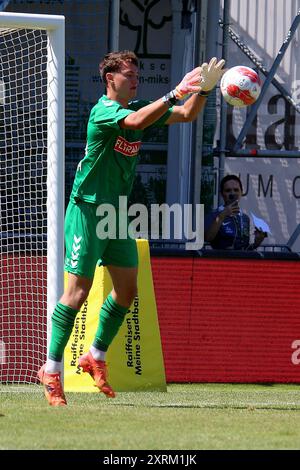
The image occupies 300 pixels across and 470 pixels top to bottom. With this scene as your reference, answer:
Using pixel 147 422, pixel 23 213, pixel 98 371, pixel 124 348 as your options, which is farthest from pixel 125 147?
pixel 124 348

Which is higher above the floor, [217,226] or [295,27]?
[295,27]

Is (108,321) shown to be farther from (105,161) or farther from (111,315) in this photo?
(105,161)

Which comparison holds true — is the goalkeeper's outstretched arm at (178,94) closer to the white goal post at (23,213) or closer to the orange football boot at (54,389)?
the orange football boot at (54,389)

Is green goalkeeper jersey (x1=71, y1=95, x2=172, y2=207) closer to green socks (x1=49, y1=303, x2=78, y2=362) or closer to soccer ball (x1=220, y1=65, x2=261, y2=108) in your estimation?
soccer ball (x1=220, y1=65, x2=261, y2=108)


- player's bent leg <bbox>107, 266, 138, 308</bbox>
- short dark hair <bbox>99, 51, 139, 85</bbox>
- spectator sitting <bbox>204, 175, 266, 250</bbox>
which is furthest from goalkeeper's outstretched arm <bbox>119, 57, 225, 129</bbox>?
spectator sitting <bbox>204, 175, 266, 250</bbox>

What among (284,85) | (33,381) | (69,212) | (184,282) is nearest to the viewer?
(69,212)

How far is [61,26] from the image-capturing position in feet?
28.8

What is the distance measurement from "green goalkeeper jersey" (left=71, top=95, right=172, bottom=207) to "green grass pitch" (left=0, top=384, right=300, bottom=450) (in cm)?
140

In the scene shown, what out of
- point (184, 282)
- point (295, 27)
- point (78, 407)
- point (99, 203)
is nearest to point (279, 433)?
point (78, 407)

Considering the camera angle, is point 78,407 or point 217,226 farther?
point 217,226

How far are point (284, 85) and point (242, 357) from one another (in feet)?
13.4

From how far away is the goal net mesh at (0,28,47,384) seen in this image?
34.6 ft

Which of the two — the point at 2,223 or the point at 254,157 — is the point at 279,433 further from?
the point at 254,157

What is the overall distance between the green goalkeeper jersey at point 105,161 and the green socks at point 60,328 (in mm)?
740
